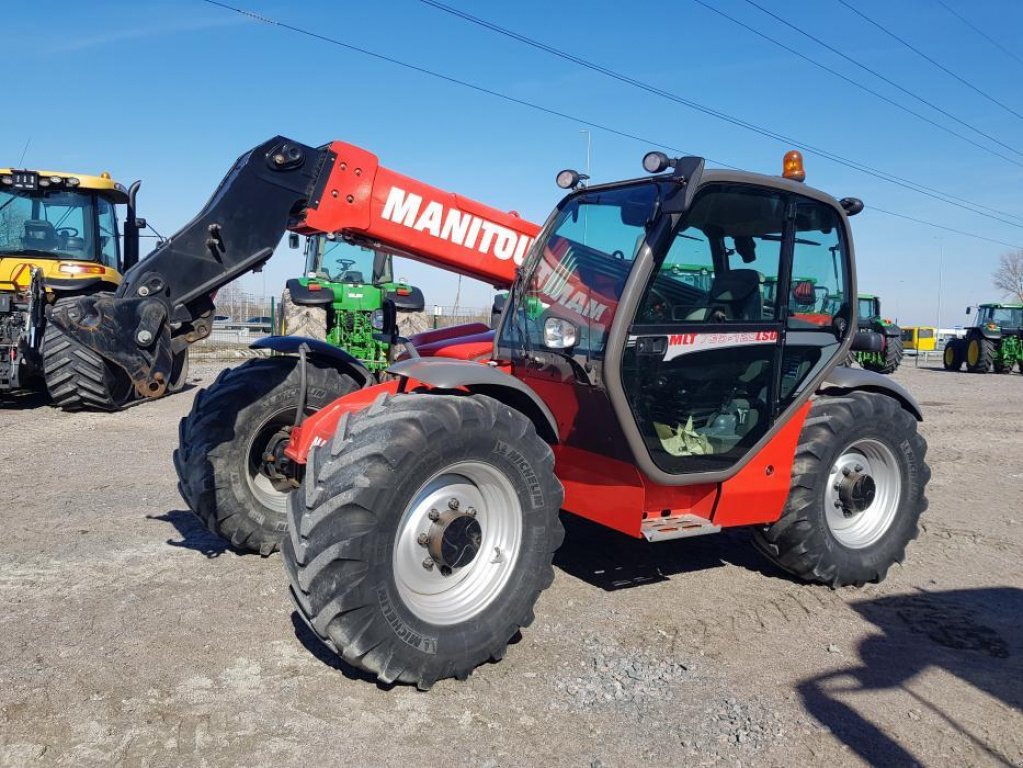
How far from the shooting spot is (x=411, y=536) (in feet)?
12.0

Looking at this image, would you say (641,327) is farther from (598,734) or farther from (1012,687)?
(1012,687)

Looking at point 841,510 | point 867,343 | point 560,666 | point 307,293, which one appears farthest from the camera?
point 307,293

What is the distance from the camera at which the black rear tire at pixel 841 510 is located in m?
4.92

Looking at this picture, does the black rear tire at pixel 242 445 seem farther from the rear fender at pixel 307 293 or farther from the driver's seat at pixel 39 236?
the driver's seat at pixel 39 236

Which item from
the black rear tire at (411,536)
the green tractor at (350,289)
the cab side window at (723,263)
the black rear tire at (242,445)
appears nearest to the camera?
the black rear tire at (411,536)

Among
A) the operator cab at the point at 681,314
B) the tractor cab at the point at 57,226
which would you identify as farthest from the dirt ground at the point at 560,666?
the tractor cab at the point at 57,226

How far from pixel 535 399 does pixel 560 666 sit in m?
1.23

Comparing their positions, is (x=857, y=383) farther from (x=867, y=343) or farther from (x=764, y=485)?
(x=764, y=485)

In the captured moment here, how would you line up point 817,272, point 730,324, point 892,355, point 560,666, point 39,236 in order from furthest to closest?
1. point 892,355
2. point 39,236
3. point 817,272
4. point 730,324
5. point 560,666

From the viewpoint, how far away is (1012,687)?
12.2 feet

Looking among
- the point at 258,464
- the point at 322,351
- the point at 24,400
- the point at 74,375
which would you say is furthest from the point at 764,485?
the point at 24,400

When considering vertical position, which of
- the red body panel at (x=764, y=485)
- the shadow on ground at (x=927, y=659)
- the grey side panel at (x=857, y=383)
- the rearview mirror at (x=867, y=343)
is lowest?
the shadow on ground at (x=927, y=659)

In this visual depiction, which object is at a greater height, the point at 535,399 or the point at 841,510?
the point at 535,399

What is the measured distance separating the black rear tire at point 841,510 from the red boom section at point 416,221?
6.76 ft
